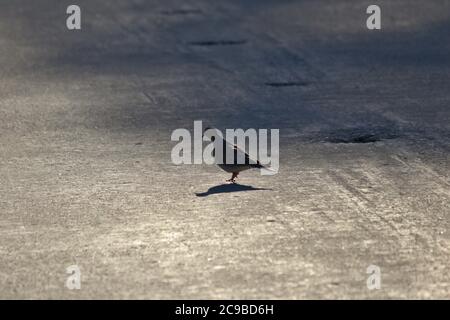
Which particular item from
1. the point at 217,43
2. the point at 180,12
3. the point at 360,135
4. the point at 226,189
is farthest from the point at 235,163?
the point at 180,12

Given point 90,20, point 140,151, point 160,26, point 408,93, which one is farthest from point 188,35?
point 140,151

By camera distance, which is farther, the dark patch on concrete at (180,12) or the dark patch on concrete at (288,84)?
the dark patch on concrete at (180,12)

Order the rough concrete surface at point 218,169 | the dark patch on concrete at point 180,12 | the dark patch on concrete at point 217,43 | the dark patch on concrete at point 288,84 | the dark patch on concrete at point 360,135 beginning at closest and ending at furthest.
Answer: the rough concrete surface at point 218,169 → the dark patch on concrete at point 360,135 → the dark patch on concrete at point 288,84 → the dark patch on concrete at point 217,43 → the dark patch on concrete at point 180,12

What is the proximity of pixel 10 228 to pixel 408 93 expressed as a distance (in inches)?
191

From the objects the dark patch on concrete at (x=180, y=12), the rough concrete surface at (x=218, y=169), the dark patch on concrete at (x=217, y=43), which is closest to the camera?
the rough concrete surface at (x=218, y=169)

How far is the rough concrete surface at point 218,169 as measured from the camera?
18.7 ft

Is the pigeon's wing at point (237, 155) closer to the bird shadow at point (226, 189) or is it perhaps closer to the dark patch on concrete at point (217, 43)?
the bird shadow at point (226, 189)

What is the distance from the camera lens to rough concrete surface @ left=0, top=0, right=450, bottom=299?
5.69 m

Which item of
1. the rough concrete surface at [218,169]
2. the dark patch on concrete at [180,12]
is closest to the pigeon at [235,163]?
the rough concrete surface at [218,169]

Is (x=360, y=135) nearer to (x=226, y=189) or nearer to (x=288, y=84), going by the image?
(x=226, y=189)

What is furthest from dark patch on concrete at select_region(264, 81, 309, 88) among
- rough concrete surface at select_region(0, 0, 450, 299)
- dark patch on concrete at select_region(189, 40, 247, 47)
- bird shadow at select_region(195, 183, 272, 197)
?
bird shadow at select_region(195, 183, 272, 197)

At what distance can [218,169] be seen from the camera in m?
7.87

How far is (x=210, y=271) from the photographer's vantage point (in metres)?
5.65
